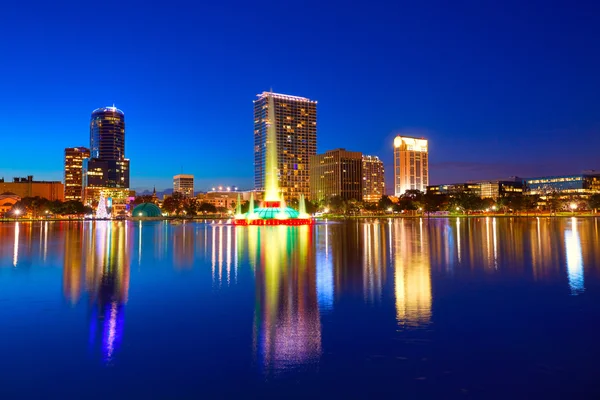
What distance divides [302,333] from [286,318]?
4.90 feet

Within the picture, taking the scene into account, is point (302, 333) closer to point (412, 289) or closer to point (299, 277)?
point (412, 289)

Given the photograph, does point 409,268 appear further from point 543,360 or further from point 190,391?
point 190,391

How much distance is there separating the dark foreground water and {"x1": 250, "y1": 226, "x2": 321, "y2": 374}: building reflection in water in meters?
0.05

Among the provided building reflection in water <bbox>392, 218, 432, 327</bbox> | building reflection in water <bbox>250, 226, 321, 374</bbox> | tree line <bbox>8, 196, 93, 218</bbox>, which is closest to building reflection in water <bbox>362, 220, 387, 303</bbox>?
building reflection in water <bbox>392, 218, 432, 327</bbox>

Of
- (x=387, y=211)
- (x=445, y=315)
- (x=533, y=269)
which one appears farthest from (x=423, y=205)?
(x=445, y=315)

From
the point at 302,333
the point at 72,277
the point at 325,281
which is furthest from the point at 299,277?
the point at 72,277

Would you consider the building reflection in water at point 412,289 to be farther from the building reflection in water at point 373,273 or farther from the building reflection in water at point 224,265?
the building reflection in water at point 224,265

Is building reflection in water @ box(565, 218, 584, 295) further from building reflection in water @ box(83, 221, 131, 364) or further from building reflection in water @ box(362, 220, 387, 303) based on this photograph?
building reflection in water @ box(83, 221, 131, 364)

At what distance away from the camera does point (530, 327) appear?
490 inches

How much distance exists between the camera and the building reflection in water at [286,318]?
10055mm

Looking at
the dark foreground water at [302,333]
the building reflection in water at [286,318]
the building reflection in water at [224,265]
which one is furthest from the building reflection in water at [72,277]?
the building reflection in water at [286,318]

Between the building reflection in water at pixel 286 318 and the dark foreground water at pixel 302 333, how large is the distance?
2.2 inches

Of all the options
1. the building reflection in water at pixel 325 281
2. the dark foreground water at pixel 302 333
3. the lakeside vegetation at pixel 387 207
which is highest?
the lakeside vegetation at pixel 387 207

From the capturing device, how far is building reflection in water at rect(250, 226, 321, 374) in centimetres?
1005
